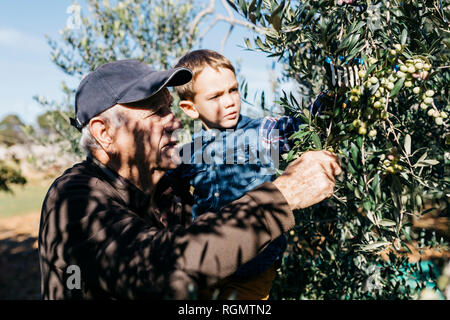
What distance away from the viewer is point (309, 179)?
175 cm

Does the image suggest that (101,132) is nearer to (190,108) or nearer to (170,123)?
(170,123)

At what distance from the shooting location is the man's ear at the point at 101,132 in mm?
2410

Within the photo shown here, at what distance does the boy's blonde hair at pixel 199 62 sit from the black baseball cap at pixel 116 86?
52cm

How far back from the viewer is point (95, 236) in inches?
62.9

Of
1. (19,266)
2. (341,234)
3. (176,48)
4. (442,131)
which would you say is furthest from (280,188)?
(19,266)

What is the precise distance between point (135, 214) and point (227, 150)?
1.51 m

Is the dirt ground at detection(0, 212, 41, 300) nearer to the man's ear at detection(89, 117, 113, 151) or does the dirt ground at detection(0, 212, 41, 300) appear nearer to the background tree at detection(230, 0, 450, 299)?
the man's ear at detection(89, 117, 113, 151)

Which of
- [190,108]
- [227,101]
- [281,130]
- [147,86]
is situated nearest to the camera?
[147,86]

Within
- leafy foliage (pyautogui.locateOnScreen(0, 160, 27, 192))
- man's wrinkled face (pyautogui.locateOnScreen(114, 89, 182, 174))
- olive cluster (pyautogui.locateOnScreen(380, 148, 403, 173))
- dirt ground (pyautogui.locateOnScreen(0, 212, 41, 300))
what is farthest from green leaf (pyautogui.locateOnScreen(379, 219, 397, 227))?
dirt ground (pyautogui.locateOnScreen(0, 212, 41, 300))

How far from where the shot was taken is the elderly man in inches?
57.6

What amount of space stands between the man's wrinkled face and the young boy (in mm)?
650

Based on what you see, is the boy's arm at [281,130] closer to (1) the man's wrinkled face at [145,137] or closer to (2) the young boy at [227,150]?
(2) the young boy at [227,150]

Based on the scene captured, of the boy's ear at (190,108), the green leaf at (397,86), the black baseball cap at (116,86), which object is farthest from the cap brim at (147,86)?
the green leaf at (397,86)

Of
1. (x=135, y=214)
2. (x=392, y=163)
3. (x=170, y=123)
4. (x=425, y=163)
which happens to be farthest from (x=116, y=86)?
(x=425, y=163)
